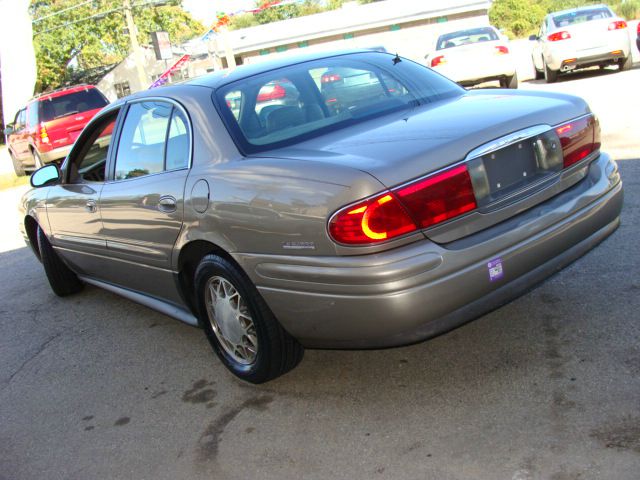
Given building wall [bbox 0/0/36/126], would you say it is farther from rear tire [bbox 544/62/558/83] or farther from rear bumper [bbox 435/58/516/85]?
rear tire [bbox 544/62/558/83]

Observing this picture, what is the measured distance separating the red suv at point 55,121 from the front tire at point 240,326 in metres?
13.1

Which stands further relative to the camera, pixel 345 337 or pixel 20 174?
pixel 20 174

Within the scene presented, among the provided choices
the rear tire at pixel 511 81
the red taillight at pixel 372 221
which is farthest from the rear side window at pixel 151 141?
the rear tire at pixel 511 81

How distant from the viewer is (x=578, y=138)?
358 centimetres

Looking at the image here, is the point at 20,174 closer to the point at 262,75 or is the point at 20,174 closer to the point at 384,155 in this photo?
the point at 262,75

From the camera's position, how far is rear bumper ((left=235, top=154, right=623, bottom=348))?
290cm

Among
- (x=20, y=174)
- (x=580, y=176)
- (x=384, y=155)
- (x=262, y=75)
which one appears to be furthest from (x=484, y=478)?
(x=20, y=174)

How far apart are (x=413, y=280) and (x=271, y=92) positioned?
1.58 metres

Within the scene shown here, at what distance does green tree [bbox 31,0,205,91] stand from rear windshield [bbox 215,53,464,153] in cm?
4154

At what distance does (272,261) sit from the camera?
10.6 ft

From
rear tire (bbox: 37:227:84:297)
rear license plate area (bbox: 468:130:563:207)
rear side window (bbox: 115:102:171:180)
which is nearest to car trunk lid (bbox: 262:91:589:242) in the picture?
rear license plate area (bbox: 468:130:563:207)

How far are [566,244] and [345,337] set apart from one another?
43.6 inches

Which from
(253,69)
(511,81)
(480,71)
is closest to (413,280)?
(253,69)

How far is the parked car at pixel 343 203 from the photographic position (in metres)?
2.94
